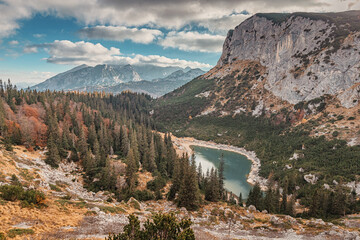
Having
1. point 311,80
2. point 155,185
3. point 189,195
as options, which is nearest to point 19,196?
point 189,195

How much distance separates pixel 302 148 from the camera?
320 ft

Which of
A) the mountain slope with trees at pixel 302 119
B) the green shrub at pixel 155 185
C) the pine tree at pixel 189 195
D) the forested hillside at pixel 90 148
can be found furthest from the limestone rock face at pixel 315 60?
the green shrub at pixel 155 185

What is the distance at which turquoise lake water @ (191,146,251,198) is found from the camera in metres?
85.0

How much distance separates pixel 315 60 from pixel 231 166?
106758mm

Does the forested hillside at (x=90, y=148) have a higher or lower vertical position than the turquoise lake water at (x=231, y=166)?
higher

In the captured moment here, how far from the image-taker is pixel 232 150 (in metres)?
137

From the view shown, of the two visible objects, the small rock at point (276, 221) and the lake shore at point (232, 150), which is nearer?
the small rock at point (276, 221)

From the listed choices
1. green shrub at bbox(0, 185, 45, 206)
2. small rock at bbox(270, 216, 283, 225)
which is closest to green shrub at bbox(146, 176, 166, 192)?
small rock at bbox(270, 216, 283, 225)

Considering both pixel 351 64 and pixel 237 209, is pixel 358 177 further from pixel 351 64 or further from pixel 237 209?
pixel 351 64

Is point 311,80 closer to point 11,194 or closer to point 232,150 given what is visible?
point 232,150

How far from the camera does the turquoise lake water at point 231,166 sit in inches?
3346

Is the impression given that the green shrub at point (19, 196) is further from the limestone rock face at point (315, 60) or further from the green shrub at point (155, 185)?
the limestone rock face at point (315, 60)

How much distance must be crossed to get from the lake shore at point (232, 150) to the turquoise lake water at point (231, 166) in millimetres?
2927

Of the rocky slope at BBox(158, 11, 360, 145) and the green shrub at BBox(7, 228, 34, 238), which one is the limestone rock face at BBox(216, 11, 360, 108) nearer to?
the rocky slope at BBox(158, 11, 360, 145)
